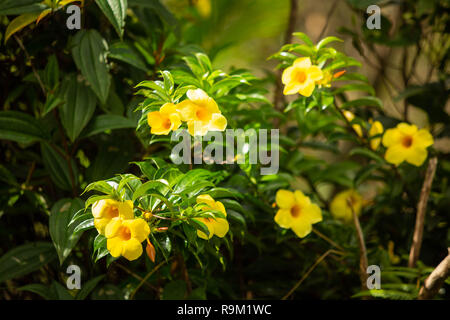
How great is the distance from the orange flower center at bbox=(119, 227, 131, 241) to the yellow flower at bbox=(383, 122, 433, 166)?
59 centimetres

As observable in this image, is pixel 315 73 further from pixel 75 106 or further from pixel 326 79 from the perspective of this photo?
pixel 75 106

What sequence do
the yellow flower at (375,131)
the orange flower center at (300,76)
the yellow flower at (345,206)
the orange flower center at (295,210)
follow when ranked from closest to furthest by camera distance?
the orange flower center at (300,76)
the orange flower center at (295,210)
the yellow flower at (375,131)
the yellow flower at (345,206)

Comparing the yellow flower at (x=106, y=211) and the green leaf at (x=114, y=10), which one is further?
the green leaf at (x=114, y=10)

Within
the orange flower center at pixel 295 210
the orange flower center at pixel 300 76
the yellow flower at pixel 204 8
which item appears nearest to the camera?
the orange flower center at pixel 300 76

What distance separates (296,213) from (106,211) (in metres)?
0.42

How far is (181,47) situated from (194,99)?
13.4 inches

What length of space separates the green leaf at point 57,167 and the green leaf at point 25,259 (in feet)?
0.42

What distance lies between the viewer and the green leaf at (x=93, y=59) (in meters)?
0.82

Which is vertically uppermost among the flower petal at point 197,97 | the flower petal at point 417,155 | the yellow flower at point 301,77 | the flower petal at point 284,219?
the yellow flower at point 301,77

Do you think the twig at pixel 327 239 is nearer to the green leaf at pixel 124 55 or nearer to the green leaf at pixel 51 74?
the green leaf at pixel 124 55

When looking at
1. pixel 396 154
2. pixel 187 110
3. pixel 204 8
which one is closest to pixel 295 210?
pixel 396 154

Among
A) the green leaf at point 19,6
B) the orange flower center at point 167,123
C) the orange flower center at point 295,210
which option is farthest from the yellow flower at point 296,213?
the green leaf at point 19,6

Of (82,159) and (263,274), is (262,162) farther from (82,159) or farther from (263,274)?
(82,159)

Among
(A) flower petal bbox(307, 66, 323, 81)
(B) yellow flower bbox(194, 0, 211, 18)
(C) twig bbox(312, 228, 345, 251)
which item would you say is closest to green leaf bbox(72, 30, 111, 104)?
(A) flower petal bbox(307, 66, 323, 81)
